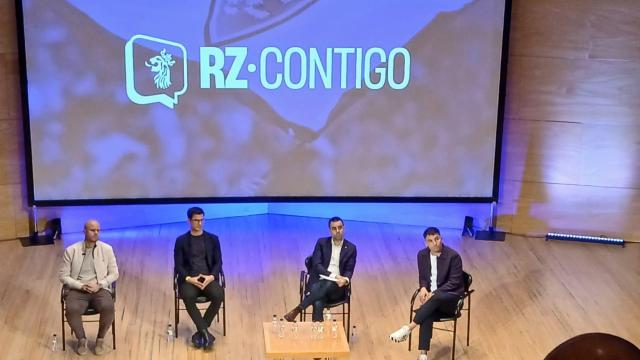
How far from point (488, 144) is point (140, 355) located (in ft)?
12.8

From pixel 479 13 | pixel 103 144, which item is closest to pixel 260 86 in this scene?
pixel 103 144

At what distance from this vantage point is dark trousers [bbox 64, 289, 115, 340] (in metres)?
5.68

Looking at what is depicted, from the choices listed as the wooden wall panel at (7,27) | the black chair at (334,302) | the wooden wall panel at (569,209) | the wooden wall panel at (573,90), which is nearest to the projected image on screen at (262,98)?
the wooden wall panel at (7,27)

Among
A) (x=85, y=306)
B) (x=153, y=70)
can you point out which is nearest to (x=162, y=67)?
(x=153, y=70)

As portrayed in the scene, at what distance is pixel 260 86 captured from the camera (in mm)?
7586

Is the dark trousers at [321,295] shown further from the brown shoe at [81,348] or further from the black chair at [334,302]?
the brown shoe at [81,348]

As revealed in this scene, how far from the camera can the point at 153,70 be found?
7.43 metres

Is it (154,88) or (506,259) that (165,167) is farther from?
(506,259)

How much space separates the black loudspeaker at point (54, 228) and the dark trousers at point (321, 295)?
3.13m

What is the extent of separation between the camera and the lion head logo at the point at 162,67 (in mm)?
7383

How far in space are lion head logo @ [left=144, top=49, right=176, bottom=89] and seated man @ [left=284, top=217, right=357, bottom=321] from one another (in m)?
2.36

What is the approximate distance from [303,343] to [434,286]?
1.17m

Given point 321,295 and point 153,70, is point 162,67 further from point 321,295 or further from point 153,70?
point 321,295

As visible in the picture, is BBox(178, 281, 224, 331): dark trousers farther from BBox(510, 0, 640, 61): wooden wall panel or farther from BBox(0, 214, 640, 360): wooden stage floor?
BBox(510, 0, 640, 61): wooden wall panel
